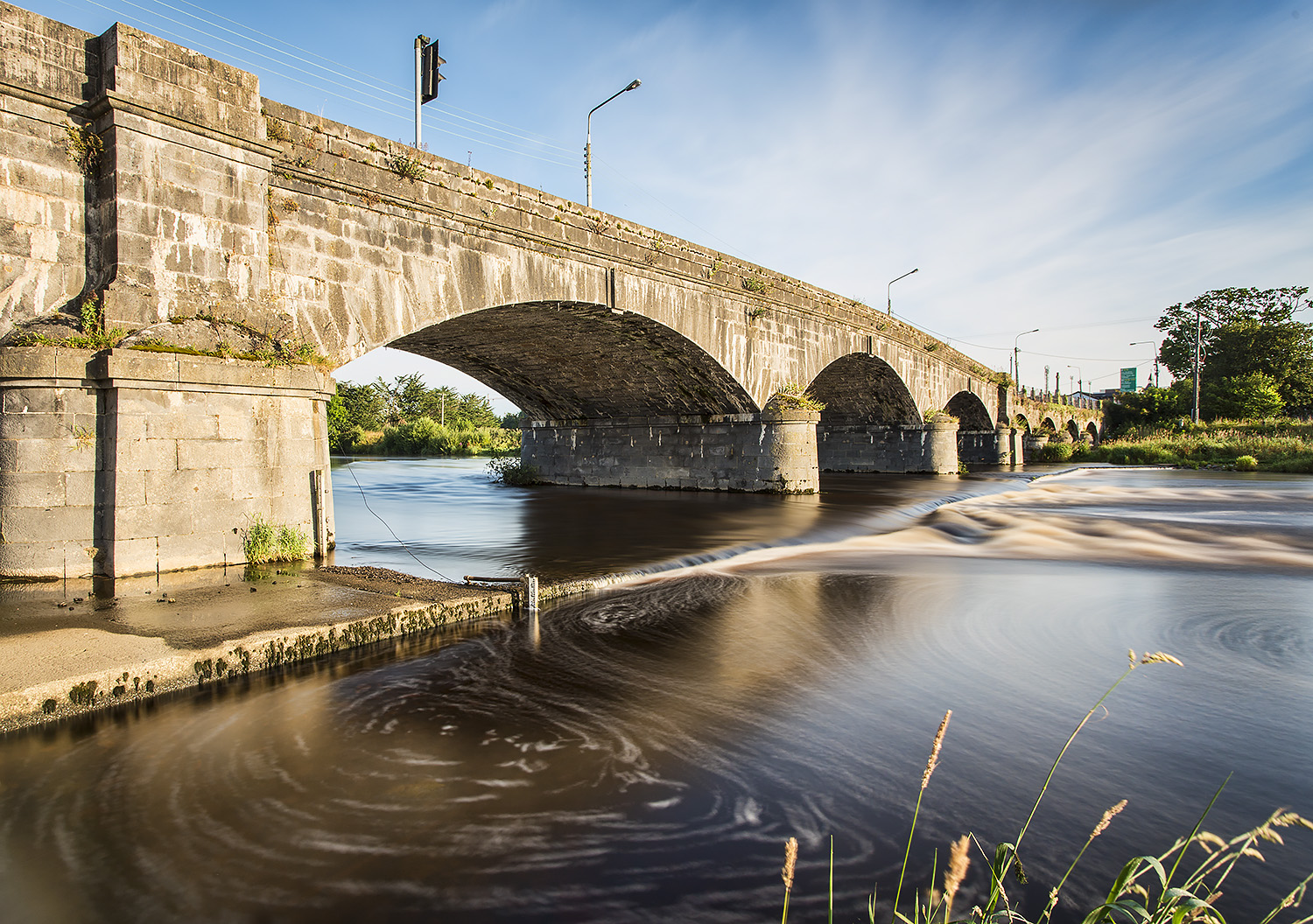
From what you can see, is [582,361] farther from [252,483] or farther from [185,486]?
[185,486]

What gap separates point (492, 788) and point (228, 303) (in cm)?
608

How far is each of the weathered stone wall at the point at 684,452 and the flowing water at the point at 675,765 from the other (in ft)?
37.5

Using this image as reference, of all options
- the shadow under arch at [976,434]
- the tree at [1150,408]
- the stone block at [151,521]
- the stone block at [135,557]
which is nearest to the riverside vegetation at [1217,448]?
the tree at [1150,408]

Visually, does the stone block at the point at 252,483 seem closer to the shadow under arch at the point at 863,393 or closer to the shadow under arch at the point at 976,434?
the shadow under arch at the point at 863,393

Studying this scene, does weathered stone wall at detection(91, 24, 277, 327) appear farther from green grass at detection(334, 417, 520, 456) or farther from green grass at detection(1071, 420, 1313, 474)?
green grass at detection(334, 417, 520, 456)

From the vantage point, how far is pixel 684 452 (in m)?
20.6

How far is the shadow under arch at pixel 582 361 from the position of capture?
14.6 meters

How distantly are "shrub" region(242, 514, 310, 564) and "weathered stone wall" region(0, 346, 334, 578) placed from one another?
86mm

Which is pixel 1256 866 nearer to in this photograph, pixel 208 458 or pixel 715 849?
pixel 715 849

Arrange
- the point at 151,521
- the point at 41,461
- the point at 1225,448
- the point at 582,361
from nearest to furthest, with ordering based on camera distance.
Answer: the point at 41,461
the point at 151,521
the point at 582,361
the point at 1225,448

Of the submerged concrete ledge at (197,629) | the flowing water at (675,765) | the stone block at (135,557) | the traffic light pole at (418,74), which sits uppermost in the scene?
the traffic light pole at (418,74)

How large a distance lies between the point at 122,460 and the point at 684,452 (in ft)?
50.5

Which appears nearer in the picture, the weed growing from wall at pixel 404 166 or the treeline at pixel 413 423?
the weed growing from wall at pixel 404 166

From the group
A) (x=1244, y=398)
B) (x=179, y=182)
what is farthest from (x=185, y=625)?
(x=1244, y=398)
